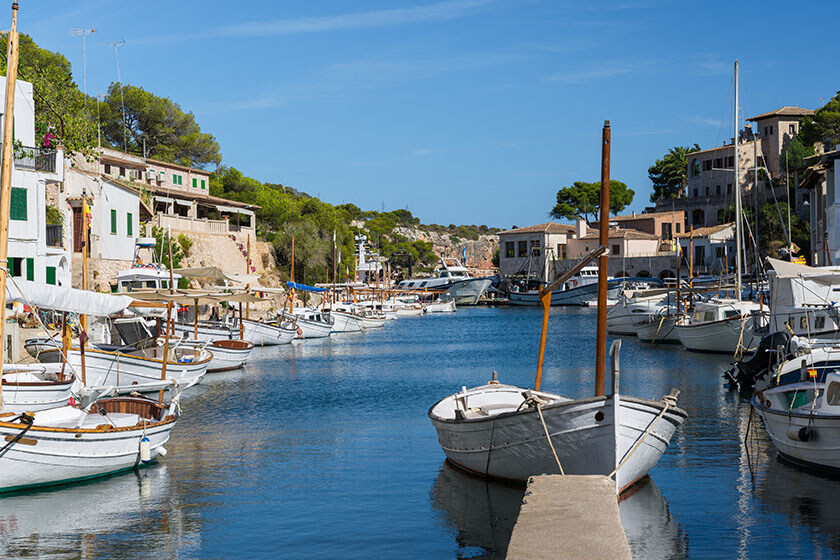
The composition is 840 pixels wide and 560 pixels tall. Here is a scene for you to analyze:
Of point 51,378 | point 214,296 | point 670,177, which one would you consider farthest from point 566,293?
point 51,378

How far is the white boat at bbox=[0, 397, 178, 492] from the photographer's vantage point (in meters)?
16.5

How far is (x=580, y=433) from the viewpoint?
49.8 ft

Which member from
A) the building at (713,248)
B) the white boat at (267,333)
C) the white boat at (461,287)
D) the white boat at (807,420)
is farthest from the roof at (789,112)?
the white boat at (807,420)

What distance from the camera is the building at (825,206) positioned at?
48.4 meters

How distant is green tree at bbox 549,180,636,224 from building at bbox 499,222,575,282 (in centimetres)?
1719

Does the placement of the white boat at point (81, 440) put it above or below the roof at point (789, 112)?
below

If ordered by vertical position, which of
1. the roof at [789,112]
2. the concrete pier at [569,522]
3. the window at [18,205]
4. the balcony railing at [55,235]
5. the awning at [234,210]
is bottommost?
the concrete pier at [569,522]

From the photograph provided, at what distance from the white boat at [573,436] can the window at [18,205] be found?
24.0 m

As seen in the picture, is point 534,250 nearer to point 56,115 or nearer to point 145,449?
point 56,115

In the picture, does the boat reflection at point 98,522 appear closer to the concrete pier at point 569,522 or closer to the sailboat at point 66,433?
the sailboat at point 66,433

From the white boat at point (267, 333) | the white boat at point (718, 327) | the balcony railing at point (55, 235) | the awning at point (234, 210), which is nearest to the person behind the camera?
the balcony railing at point (55, 235)

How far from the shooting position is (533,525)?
34.9 feet

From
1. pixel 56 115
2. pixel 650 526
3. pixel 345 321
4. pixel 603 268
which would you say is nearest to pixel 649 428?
pixel 650 526

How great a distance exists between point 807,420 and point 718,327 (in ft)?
90.2
